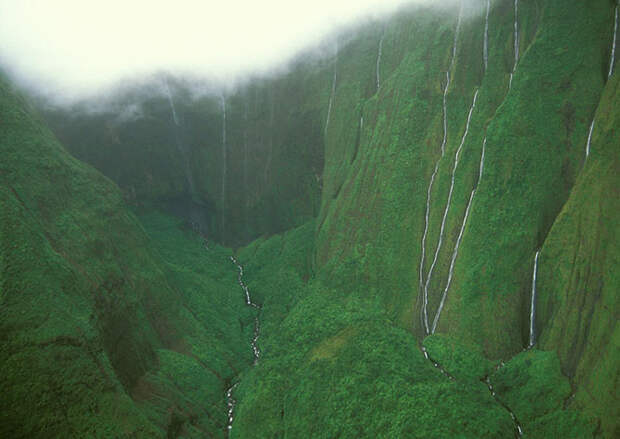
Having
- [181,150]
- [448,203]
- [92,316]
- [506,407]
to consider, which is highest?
[448,203]

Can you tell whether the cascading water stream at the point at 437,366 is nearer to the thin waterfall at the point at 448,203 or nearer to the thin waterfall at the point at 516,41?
the thin waterfall at the point at 448,203

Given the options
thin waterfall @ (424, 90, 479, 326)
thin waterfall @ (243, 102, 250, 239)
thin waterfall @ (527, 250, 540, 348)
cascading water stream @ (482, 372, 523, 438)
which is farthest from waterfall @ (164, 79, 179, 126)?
cascading water stream @ (482, 372, 523, 438)

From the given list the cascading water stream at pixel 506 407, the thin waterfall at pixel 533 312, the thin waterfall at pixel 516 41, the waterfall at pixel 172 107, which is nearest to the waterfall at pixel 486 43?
the thin waterfall at pixel 516 41

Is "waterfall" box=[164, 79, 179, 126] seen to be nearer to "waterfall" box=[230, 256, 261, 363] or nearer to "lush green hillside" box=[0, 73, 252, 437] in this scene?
"lush green hillside" box=[0, 73, 252, 437]

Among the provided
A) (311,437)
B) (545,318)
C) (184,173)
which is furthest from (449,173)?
(184,173)

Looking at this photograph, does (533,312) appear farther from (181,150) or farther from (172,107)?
(172,107)

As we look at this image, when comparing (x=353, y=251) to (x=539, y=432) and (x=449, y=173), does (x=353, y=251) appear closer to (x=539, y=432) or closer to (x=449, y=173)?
(x=449, y=173)

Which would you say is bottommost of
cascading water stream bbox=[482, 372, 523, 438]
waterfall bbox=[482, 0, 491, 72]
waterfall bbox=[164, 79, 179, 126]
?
cascading water stream bbox=[482, 372, 523, 438]

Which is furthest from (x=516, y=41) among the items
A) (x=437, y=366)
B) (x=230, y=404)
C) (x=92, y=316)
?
(x=92, y=316)

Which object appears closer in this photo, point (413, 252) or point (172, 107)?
point (413, 252)

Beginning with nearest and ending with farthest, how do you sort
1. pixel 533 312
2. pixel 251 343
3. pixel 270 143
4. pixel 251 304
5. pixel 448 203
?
pixel 533 312 < pixel 448 203 < pixel 251 343 < pixel 251 304 < pixel 270 143
